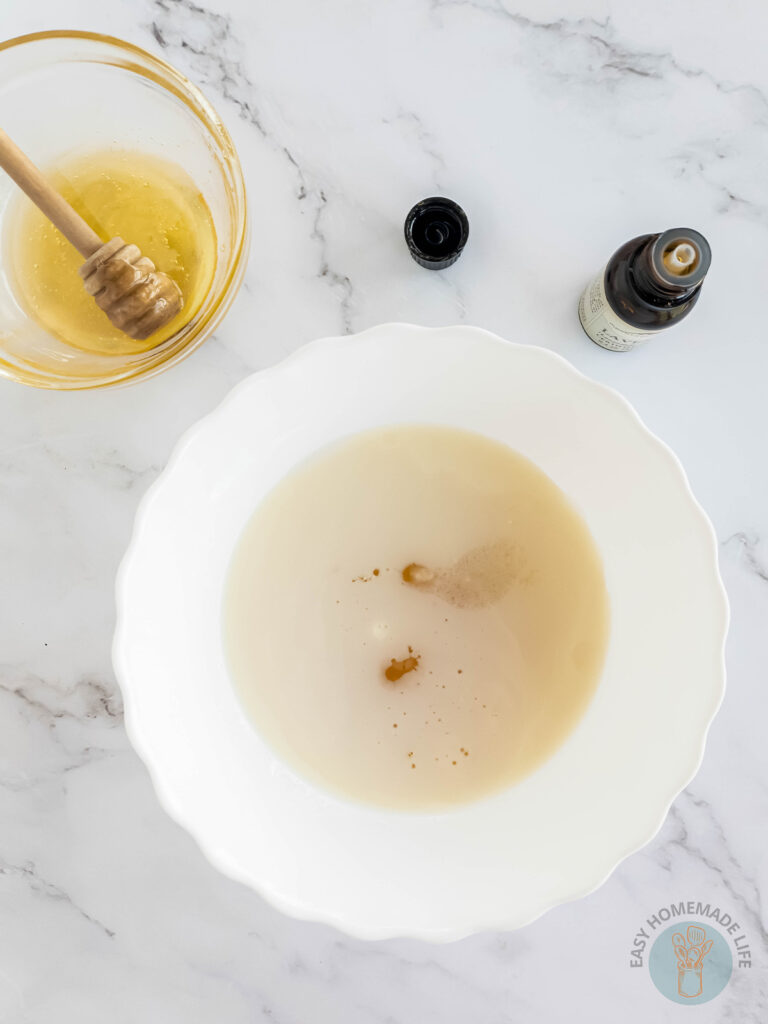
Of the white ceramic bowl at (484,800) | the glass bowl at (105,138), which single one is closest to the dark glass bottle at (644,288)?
the white ceramic bowl at (484,800)

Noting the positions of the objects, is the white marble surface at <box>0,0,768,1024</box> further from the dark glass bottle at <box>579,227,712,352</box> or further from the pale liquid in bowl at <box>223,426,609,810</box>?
the pale liquid in bowl at <box>223,426,609,810</box>

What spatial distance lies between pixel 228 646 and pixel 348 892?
0.30 metres

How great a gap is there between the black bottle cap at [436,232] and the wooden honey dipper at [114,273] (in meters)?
0.27

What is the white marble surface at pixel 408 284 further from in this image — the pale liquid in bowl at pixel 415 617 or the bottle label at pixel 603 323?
the pale liquid in bowl at pixel 415 617

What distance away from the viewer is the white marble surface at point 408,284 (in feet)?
2.93

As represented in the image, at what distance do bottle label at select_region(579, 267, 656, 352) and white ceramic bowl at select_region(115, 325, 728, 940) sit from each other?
0.11 m

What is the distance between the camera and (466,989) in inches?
37.4

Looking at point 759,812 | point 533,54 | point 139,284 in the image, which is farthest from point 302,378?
point 759,812

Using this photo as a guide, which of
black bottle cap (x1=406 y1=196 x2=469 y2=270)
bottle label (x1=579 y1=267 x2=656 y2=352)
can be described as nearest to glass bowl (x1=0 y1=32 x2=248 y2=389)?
black bottle cap (x1=406 y1=196 x2=469 y2=270)

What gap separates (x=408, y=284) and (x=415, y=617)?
39 centimetres

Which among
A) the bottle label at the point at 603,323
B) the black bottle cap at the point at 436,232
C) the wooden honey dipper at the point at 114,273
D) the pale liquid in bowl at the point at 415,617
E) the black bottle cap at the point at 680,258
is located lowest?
the pale liquid in bowl at the point at 415,617

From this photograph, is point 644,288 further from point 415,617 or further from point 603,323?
point 415,617

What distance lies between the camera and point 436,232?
Result: 0.88 m

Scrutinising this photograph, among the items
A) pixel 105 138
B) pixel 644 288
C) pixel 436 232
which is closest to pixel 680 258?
pixel 644 288
